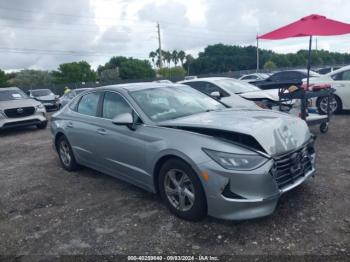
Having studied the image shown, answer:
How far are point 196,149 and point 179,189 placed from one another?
1.76 ft

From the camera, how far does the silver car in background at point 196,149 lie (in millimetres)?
3127

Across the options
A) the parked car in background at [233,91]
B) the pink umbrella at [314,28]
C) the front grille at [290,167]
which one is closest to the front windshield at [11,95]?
the parked car in background at [233,91]

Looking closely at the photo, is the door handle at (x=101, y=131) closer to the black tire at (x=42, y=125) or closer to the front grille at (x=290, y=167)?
the front grille at (x=290, y=167)

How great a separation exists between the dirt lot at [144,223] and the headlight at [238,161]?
0.71 metres

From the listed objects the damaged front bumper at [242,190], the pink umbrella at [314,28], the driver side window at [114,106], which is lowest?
the damaged front bumper at [242,190]

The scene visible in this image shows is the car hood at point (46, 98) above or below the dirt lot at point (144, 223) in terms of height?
above

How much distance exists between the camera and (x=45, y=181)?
538 centimetres

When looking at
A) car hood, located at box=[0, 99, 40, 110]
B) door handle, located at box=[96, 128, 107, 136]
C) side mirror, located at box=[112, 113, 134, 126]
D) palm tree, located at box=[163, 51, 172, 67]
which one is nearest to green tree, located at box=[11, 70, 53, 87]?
palm tree, located at box=[163, 51, 172, 67]

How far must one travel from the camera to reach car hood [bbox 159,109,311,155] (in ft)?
10.8

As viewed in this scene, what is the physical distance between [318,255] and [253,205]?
0.69 meters

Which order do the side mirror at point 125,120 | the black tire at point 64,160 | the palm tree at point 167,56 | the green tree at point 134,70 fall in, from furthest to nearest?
the palm tree at point 167,56
the green tree at point 134,70
the black tire at point 64,160
the side mirror at point 125,120

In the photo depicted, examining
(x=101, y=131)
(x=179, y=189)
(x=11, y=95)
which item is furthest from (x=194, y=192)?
(x=11, y=95)

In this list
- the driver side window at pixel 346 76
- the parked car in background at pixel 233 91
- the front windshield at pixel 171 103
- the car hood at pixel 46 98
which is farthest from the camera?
the car hood at pixel 46 98

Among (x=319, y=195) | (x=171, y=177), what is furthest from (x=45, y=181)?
(x=319, y=195)
